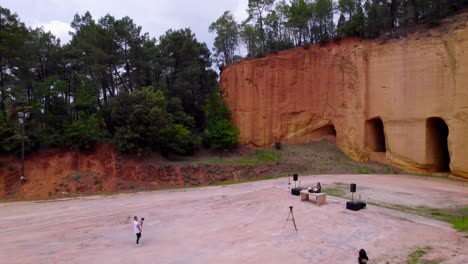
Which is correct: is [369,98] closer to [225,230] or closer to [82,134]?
[225,230]

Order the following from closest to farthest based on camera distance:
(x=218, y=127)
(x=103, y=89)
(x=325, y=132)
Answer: (x=103, y=89), (x=218, y=127), (x=325, y=132)

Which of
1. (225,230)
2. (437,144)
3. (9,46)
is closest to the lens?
(225,230)

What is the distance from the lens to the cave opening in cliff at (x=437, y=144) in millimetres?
28297

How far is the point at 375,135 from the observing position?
34.8 m

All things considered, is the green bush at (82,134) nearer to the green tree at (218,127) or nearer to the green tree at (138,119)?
the green tree at (138,119)

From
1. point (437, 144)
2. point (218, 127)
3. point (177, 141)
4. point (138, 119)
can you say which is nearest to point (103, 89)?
point (138, 119)

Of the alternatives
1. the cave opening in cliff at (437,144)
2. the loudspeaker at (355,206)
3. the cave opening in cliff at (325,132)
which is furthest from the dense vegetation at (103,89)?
the cave opening in cliff at (437,144)

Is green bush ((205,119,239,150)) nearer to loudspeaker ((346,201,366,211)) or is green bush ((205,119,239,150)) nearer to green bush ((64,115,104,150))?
green bush ((64,115,104,150))

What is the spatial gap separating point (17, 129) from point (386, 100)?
34659 millimetres

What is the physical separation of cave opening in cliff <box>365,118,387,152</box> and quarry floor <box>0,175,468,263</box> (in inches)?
555

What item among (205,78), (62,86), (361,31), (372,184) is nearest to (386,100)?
(361,31)

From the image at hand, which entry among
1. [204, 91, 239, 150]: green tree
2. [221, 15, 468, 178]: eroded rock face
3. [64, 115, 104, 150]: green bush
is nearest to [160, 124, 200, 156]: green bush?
[204, 91, 239, 150]: green tree

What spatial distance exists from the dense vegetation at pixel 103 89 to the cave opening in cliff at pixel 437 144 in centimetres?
1961

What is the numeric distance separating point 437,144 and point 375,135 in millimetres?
6636
